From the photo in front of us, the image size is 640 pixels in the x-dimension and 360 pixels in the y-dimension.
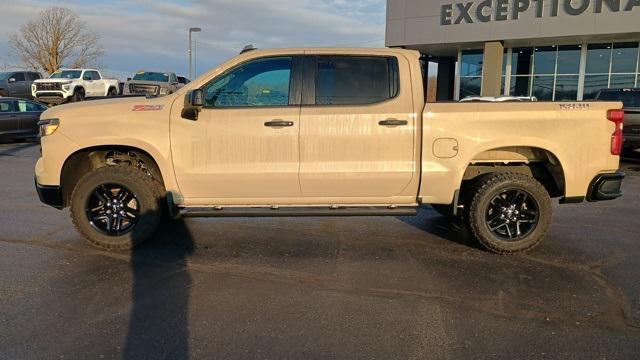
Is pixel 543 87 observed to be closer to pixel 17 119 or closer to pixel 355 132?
pixel 17 119

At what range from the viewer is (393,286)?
4.57m

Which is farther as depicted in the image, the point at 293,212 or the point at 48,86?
the point at 48,86

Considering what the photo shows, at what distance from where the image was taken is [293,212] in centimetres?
543

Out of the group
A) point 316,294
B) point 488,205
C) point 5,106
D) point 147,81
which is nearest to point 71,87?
point 147,81

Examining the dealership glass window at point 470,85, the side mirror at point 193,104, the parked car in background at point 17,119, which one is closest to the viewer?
the side mirror at point 193,104

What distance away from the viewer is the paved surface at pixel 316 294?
3.49 metres

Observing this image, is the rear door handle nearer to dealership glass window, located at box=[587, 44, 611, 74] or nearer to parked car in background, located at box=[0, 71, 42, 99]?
dealership glass window, located at box=[587, 44, 611, 74]

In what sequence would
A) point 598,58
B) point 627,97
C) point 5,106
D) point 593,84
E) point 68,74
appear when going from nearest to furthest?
point 627,97, point 5,106, point 598,58, point 593,84, point 68,74

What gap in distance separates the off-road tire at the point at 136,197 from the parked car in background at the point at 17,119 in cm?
1317

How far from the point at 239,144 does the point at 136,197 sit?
1.19 metres

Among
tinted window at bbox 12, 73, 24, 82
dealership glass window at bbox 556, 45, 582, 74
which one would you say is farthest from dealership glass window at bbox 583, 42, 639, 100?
tinted window at bbox 12, 73, 24, 82

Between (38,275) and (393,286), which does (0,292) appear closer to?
(38,275)

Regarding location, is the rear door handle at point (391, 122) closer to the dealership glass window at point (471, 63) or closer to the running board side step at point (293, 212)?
the running board side step at point (293, 212)

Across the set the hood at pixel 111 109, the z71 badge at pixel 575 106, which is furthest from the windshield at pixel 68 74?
the z71 badge at pixel 575 106
